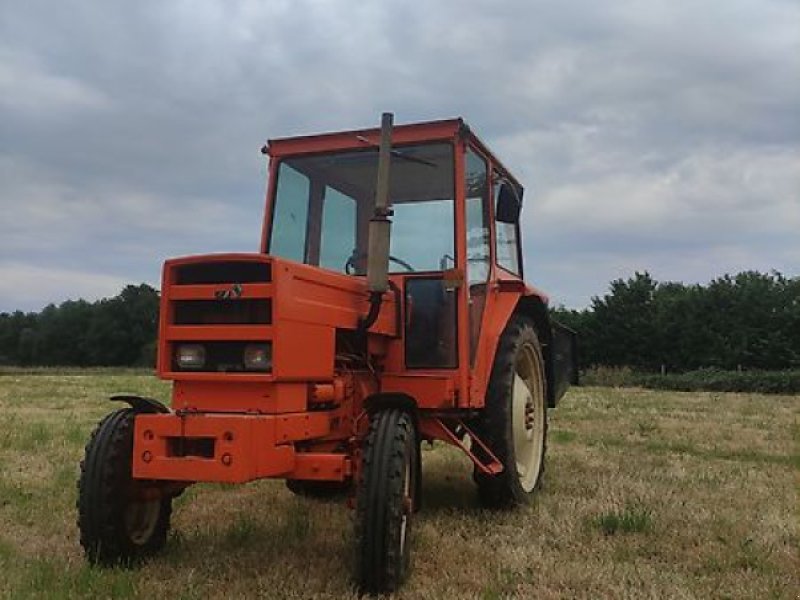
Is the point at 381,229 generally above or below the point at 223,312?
above

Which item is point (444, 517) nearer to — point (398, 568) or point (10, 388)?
point (398, 568)

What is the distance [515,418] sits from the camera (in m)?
6.28

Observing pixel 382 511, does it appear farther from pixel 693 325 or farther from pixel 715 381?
pixel 693 325

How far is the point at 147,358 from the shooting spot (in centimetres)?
5650

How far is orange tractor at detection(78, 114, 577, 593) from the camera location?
13.4ft

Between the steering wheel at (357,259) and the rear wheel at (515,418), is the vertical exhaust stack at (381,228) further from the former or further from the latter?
the rear wheel at (515,418)

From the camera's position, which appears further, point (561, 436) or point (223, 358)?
point (561, 436)

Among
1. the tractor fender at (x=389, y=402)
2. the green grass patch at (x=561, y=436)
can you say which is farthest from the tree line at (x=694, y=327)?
the tractor fender at (x=389, y=402)

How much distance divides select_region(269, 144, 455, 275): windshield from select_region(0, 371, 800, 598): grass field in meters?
1.73

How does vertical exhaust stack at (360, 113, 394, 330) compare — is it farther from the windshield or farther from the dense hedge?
the dense hedge

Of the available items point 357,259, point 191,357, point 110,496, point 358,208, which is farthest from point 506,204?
point 110,496

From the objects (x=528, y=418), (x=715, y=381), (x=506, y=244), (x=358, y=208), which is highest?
(x=358, y=208)

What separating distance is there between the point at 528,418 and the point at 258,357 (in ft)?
9.75

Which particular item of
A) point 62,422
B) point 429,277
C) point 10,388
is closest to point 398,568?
point 429,277
